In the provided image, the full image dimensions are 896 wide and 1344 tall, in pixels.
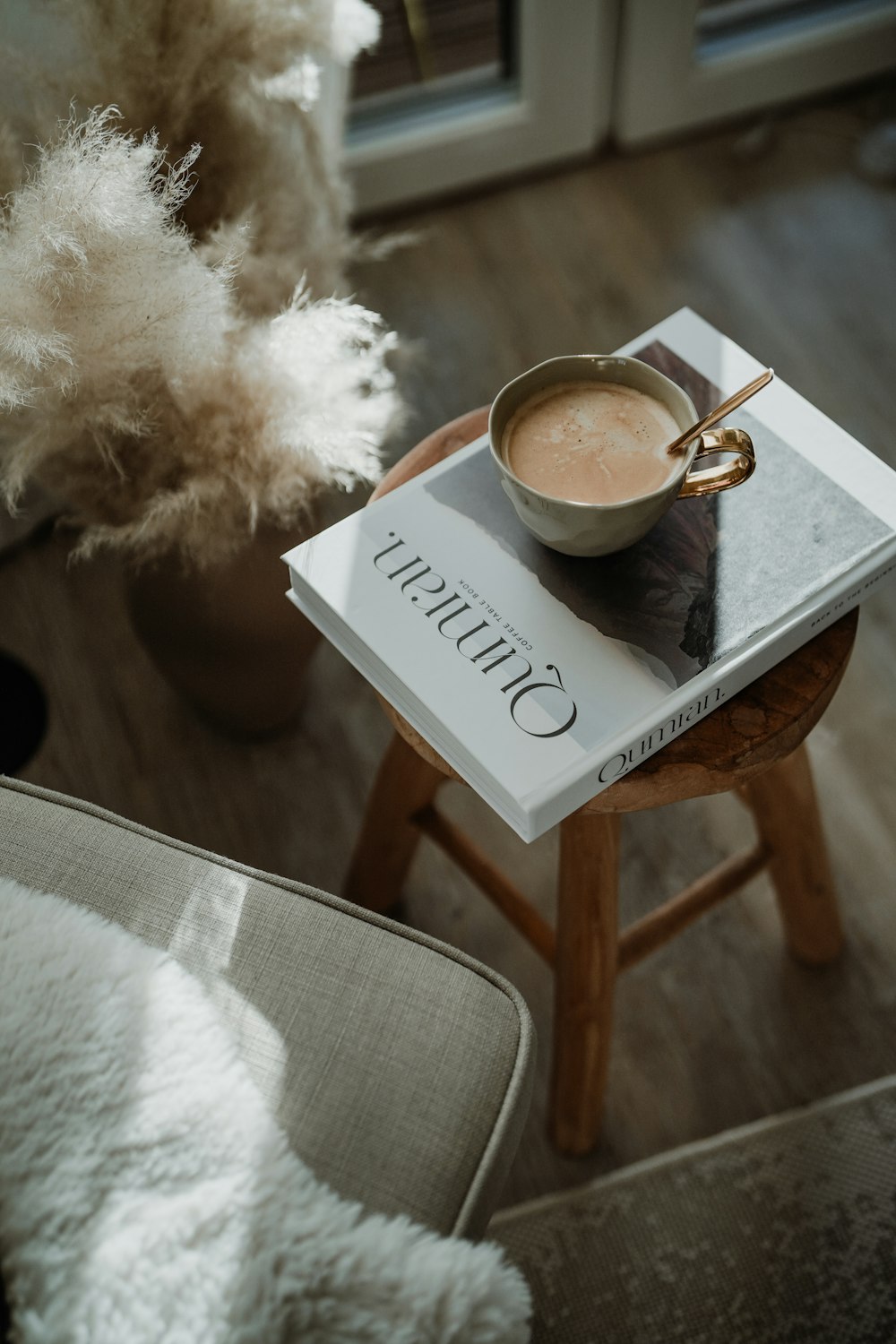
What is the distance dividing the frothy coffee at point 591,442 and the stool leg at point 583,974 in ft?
0.70

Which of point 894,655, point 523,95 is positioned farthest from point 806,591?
point 523,95

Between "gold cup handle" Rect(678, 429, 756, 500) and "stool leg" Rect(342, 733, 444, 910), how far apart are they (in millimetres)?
317

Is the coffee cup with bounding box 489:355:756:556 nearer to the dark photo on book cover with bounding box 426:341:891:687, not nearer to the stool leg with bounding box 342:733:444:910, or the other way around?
the dark photo on book cover with bounding box 426:341:891:687

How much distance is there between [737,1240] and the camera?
3.06 ft

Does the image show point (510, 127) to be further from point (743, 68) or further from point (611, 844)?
point (611, 844)

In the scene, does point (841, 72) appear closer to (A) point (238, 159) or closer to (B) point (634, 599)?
(A) point (238, 159)

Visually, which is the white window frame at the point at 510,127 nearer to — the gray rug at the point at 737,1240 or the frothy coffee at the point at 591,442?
the frothy coffee at the point at 591,442

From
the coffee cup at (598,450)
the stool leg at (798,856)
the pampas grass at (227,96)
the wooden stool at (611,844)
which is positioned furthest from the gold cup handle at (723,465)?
the pampas grass at (227,96)

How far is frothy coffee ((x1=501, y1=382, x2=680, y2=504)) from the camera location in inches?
24.8

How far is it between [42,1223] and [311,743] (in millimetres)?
751

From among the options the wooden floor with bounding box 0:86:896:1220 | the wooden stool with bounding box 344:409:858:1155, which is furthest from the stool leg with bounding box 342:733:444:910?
the wooden floor with bounding box 0:86:896:1220

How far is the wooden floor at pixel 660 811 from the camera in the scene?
104cm

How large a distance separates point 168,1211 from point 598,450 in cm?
50

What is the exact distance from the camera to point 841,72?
164cm
